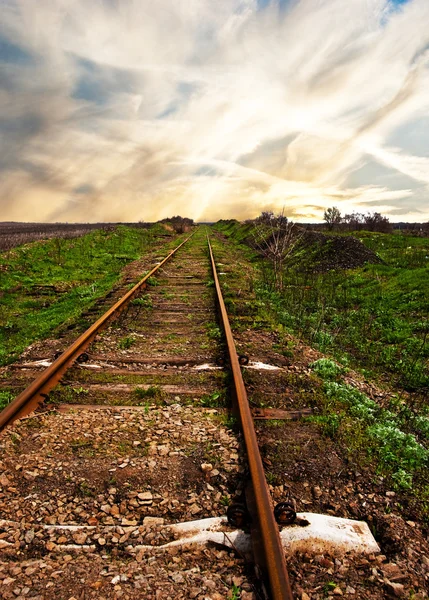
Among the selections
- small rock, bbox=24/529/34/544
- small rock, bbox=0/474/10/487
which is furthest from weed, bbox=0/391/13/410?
small rock, bbox=24/529/34/544

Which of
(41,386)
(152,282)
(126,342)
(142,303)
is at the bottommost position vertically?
(41,386)

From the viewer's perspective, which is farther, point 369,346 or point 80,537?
point 369,346

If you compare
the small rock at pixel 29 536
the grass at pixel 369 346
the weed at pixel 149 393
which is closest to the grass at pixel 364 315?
the grass at pixel 369 346

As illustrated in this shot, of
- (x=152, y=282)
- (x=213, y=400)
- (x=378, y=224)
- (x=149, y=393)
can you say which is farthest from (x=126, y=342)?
(x=378, y=224)

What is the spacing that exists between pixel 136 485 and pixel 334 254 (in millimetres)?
13522

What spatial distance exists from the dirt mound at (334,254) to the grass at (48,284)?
7823 mm

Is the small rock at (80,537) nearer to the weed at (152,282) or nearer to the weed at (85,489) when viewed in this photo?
the weed at (85,489)

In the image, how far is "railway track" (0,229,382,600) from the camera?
1920 millimetres

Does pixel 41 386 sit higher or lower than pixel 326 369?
higher

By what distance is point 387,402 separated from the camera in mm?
4473

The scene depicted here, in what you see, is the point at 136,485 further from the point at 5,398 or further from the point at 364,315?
the point at 364,315

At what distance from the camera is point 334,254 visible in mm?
14562

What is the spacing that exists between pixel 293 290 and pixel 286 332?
3.96m

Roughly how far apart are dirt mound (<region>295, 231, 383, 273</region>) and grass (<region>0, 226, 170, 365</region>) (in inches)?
308
